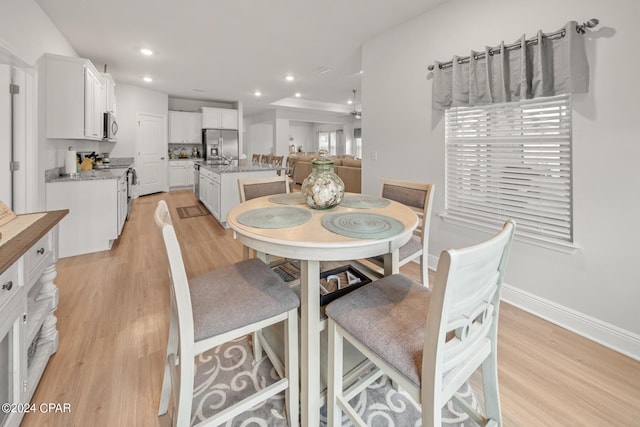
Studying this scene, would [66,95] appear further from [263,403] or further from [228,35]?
[263,403]

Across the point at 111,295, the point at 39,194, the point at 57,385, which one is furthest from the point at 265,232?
the point at 39,194

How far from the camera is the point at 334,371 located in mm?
1138

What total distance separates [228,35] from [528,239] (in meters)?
3.90

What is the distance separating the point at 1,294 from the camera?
3.32ft

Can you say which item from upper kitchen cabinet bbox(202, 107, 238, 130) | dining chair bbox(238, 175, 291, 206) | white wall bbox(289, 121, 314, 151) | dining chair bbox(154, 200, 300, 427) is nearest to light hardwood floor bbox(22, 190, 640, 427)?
dining chair bbox(154, 200, 300, 427)

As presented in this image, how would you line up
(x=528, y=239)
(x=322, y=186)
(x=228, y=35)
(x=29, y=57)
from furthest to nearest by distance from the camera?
(x=228, y=35)
(x=29, y=57)
(x=528, y=239)
(x=322, y=186)

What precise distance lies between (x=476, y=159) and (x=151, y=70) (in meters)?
5.50

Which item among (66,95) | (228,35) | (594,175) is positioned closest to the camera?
(594,175)

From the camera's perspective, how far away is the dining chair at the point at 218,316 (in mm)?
958

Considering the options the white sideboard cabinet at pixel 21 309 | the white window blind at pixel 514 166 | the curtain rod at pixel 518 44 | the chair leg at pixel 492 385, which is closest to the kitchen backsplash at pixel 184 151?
the white sideboard cabinet at pixel 21 309

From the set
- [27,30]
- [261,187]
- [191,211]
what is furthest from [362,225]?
[191,211]

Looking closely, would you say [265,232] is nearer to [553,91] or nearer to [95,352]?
[95,352]

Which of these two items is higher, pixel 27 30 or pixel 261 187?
pixel 27 30

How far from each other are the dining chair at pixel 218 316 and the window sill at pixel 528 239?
1.92m
